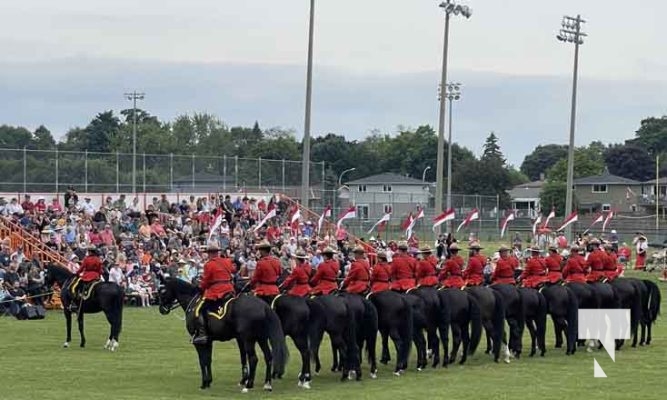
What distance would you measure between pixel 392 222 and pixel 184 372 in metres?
46.7

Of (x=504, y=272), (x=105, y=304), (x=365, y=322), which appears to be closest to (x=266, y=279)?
(x=365, y=322)

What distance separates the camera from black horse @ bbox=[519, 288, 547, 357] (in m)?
25.6

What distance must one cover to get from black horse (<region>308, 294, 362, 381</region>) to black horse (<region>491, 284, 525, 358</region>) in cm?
462

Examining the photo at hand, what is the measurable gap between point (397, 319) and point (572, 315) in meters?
5.57

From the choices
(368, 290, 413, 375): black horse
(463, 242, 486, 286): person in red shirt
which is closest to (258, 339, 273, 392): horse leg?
(368, 290, 413, 375): black horse

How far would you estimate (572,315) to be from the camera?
26438mm

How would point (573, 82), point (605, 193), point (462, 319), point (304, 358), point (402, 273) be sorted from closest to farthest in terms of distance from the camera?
point (304, 358), point (402, 273), point (462, 319), point (573, 82), point (605, 193)

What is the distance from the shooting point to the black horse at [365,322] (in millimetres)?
21734

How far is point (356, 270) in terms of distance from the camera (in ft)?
73.3

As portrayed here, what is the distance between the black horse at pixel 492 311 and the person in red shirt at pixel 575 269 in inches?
123

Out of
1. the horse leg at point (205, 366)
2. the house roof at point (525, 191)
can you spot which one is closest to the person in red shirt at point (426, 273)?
the horse leg at point (205, 366)

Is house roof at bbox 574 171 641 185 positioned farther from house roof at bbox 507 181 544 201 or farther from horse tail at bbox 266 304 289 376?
horse tail at bbox 266 304 289 376

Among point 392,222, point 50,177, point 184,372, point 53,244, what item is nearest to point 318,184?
point 392,222

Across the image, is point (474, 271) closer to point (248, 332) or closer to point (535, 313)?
point (535, 313)
